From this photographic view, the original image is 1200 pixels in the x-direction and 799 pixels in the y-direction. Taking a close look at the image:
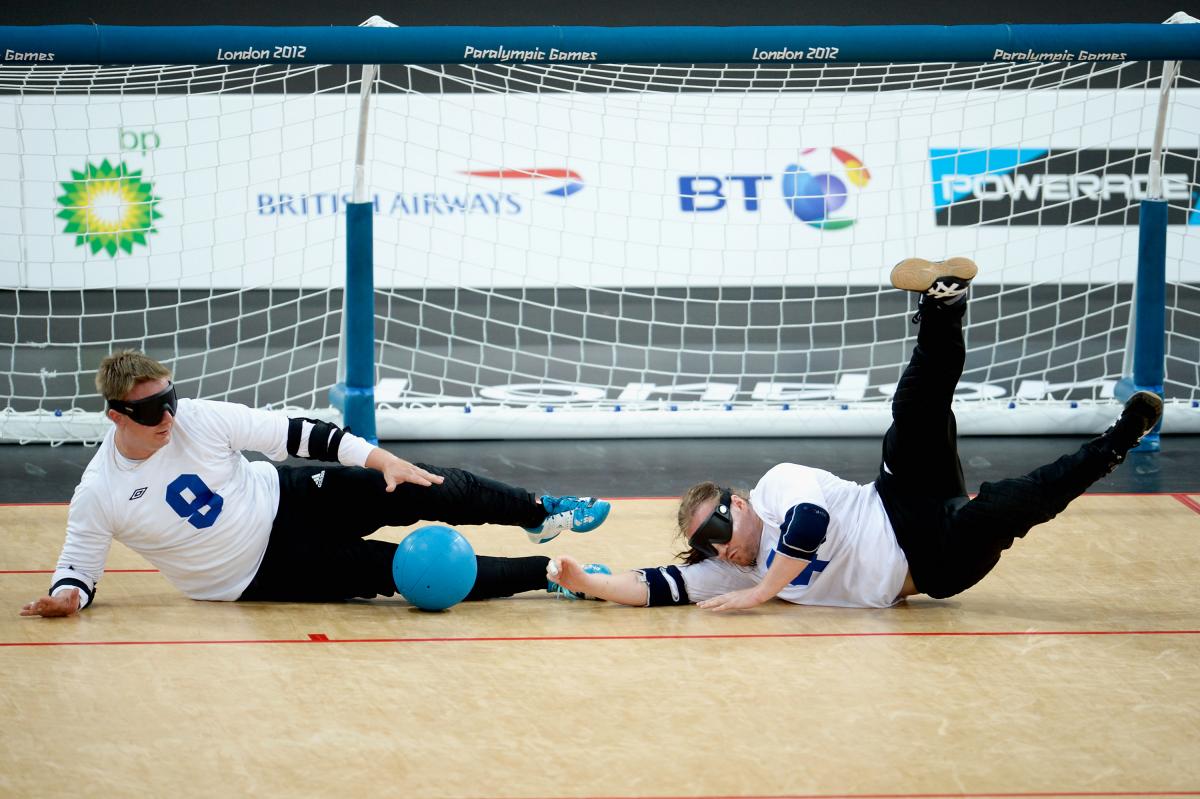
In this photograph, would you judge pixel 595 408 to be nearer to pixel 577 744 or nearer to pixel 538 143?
pixel 538 143

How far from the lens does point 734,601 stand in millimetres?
5199

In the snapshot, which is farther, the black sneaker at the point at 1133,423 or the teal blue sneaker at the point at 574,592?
the teal blue sneaker at the point at 574,592

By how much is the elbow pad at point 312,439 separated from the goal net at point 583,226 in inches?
167

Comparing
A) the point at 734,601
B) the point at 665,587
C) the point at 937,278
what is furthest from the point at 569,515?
the point at 937,278

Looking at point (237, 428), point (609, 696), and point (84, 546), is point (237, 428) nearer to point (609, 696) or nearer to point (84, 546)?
point (84, 546)

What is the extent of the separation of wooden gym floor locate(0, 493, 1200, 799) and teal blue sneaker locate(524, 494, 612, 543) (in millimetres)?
297

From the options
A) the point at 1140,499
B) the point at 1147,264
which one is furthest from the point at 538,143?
the point at 1140,499

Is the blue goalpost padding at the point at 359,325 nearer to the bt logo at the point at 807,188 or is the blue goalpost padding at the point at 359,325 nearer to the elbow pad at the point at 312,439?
the elbow pad at the point at 312,439

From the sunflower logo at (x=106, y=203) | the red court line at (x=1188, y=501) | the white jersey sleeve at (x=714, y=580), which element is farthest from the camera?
the sunflower logo at (x=106, y=203)

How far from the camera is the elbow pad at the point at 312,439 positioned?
5047mm

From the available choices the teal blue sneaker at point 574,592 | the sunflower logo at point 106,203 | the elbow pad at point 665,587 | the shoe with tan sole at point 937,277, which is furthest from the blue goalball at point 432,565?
the sunflower logo at point 106,203

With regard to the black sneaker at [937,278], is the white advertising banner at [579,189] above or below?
above

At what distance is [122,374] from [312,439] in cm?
72

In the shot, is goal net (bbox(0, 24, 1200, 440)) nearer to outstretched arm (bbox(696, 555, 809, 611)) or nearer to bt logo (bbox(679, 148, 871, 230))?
bt logo (bbox(679, 148, 871, 230))
